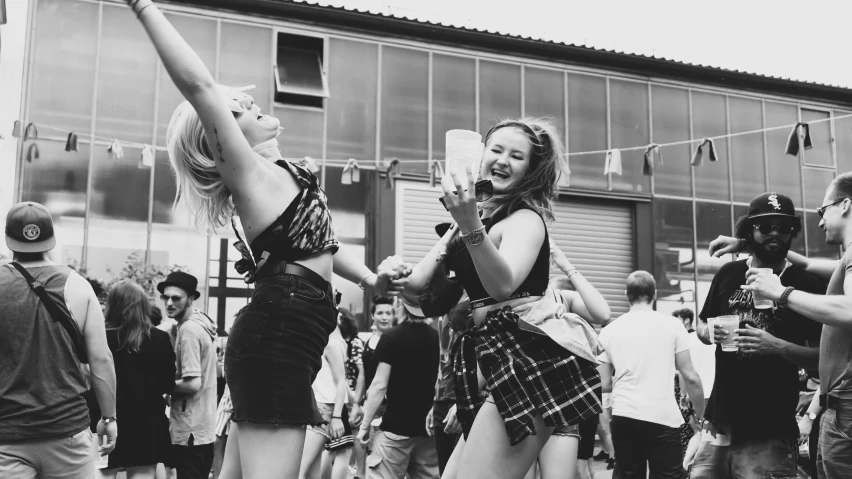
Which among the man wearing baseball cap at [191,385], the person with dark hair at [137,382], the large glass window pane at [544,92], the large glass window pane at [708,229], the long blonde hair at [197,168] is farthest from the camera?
the large glass window pane at [708,229]

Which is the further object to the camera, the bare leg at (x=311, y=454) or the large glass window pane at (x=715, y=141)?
the large glass window pane at (x=715, y=141)

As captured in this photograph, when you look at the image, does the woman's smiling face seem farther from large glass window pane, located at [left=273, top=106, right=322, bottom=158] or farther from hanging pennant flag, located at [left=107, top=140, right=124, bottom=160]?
large glass window pane, located at [left=273, top=106, right=322, bottom=158]

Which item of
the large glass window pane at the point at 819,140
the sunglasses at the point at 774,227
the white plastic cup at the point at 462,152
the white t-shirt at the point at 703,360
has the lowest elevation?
the white t-shirt at the point at 703,360

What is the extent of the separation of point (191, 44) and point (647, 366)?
1058 centimetres

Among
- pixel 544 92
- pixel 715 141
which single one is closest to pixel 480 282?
pixel 544 92

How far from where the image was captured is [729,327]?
4.58m

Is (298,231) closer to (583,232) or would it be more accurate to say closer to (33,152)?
(33,152)

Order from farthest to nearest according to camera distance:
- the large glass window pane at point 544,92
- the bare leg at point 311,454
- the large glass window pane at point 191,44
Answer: the large glass window pane at point 544,92, the large glass window pane at point 191,44, the bare leg at point 311,454

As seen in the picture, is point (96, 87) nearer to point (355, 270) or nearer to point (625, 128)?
point (625, 128)

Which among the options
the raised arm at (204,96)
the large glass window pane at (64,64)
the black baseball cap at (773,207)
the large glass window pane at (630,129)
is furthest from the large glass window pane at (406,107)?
the raised arm at (204,96)

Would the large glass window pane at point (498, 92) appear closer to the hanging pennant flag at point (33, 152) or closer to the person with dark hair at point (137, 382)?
the hanging pennant flag at point (33, 152)

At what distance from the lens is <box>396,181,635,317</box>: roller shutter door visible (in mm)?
15203

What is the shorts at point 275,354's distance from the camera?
8.85ft

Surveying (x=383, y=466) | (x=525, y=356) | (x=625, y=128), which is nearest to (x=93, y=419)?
(x=383, y=466)
